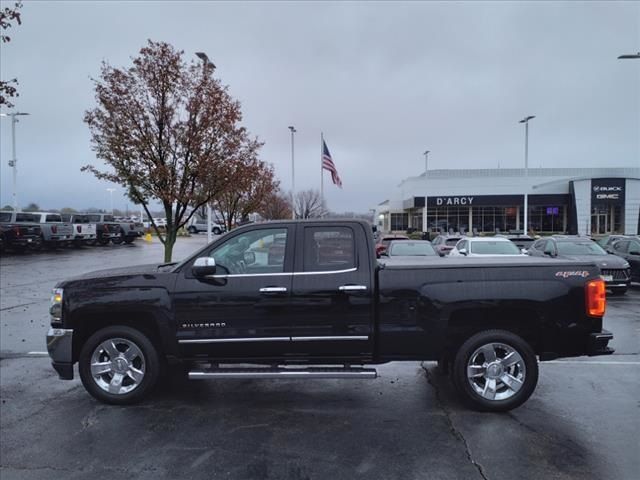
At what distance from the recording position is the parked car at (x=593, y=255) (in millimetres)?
13133

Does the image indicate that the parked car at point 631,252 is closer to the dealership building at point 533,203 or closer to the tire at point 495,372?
the tire at point 495,372

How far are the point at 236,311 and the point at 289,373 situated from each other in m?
0.82

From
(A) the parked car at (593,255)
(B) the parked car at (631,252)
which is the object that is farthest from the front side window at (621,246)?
(A) the parked car at (593,255)

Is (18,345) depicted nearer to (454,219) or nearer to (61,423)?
(61,423)

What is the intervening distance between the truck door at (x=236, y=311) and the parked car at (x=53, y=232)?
26724mm

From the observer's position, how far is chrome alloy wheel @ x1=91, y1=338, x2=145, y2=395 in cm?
525

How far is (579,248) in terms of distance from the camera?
14.8 meters

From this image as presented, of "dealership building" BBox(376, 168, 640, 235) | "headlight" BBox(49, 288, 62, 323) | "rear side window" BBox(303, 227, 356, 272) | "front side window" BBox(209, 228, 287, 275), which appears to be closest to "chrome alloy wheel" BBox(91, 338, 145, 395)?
"headlight" BBox(49, 288, 62, 323)

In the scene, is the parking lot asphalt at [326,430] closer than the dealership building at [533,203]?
Yes

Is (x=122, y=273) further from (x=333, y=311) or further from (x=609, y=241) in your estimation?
(x=609, y=241)

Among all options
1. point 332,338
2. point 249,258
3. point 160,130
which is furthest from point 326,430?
point 160,130

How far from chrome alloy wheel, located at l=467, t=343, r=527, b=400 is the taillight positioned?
2.82 ft

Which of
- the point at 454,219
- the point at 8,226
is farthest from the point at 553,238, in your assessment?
the point at 454,219

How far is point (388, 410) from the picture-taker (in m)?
5.08
